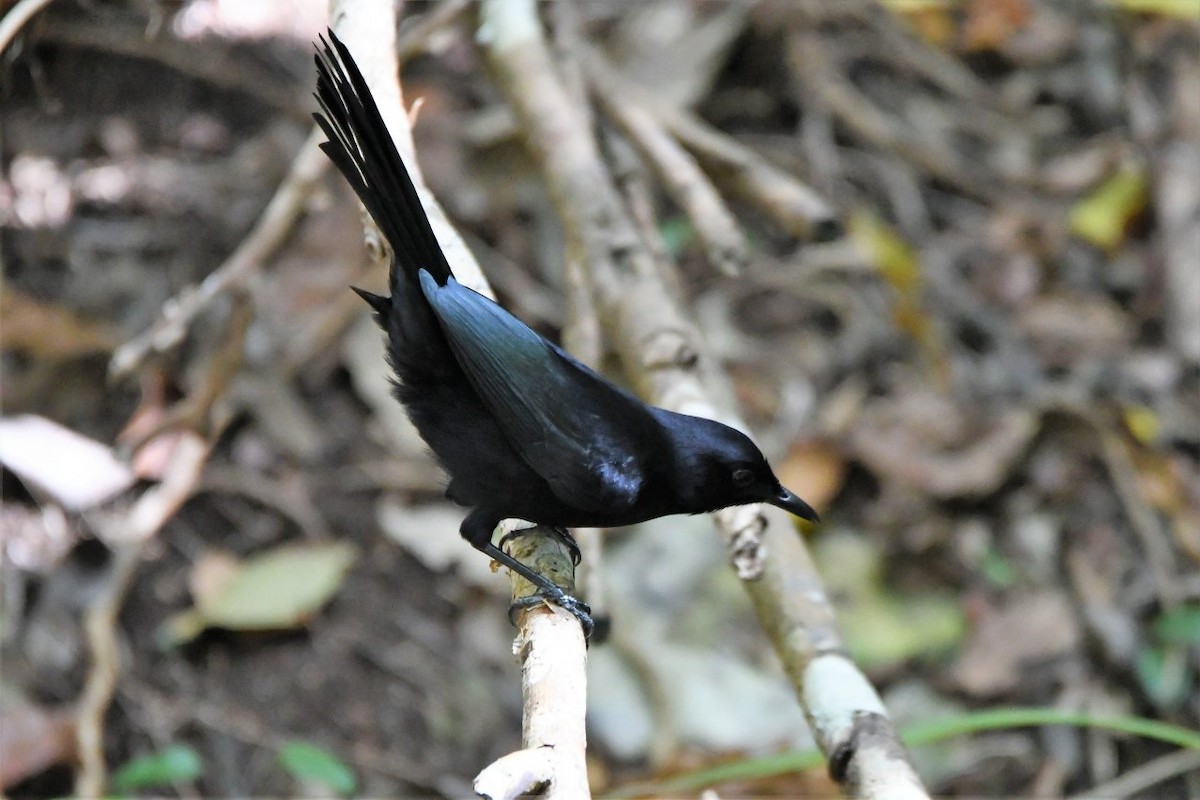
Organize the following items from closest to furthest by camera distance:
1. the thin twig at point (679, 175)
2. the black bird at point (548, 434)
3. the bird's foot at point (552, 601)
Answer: the bird's foot at point (552, 601) → the black bird at point (548, 434) → the thin twig at point (679, 175)

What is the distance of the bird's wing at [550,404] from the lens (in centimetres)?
293

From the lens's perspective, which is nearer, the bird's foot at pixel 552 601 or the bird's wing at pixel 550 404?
the bird's foot at pixel 552 601

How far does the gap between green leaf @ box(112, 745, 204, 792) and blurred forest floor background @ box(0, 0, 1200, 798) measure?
0.02 meters

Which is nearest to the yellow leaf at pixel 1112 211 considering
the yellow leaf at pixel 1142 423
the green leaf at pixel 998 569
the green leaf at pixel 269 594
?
the yellow leaf at pixel 1142 423

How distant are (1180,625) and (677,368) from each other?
99.2 inches

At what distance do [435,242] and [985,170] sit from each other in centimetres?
441

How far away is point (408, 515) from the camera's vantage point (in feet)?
16.7

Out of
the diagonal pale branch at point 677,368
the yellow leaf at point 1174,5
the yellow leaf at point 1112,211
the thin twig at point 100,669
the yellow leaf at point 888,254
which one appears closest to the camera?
the diagonal pale branch at point 677,368

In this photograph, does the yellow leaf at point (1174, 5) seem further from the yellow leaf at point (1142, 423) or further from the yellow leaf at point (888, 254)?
the yellow leaf at point (1142, 423)

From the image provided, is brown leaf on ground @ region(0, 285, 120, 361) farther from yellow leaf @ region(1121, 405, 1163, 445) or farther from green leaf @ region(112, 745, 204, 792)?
yellow leaf @ region(1121, 405, 1163, 445)

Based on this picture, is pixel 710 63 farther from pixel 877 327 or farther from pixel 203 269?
pixel 203 269

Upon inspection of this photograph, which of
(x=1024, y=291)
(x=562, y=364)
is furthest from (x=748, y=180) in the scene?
(x=1024, y=291)

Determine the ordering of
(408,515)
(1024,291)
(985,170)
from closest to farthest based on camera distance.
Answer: (408,515)
(1024,291)
(985,170)

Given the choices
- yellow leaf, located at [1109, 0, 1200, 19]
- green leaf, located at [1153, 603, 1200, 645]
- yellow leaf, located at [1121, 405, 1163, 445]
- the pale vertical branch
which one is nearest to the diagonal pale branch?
the pale vertical branch
